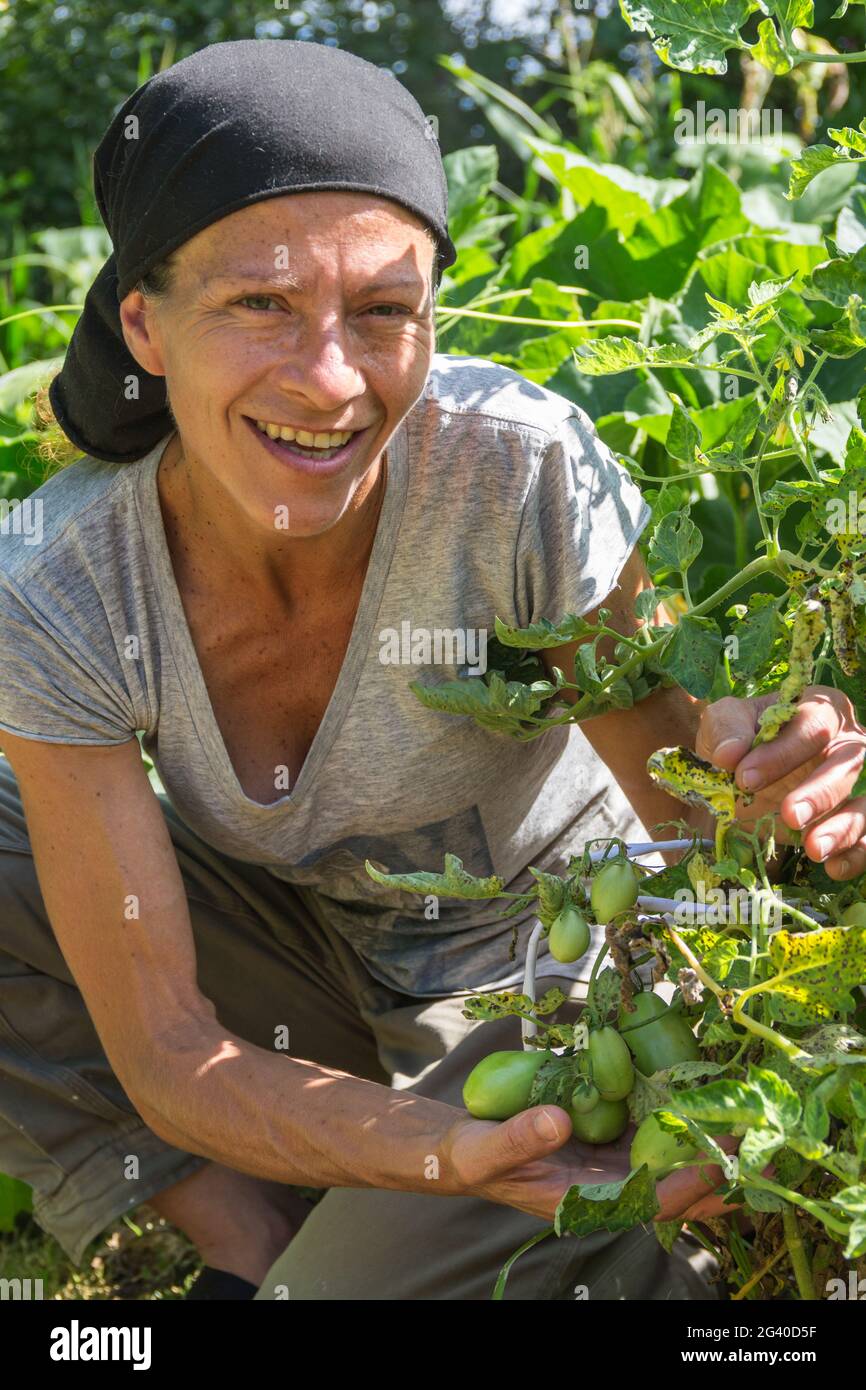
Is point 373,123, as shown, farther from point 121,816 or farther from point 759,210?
point 759,210

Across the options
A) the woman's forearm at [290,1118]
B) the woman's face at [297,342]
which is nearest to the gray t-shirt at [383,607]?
the woman's face at [297,342]

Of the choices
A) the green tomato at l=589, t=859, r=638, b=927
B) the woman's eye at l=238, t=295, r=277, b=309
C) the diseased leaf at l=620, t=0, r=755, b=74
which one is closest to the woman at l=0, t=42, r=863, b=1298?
the woman's eye at l=238, t=295, r=277, b=309

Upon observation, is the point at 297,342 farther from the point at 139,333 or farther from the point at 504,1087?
the point at 504,1087

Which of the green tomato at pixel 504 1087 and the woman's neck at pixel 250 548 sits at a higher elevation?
the woman's neck at pixel 250 548

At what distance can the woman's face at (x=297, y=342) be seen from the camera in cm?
122

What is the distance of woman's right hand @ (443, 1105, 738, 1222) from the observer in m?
1.09

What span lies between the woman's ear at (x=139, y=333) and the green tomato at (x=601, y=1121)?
2.24 ft

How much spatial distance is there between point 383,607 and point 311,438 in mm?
242

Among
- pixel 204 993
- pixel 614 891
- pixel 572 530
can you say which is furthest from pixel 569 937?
pixel 204 993

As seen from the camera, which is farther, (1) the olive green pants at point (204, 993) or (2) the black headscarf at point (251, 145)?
(1) the olive green pants at point (204, 993)

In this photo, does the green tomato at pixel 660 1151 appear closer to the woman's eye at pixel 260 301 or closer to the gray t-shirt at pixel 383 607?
the gray t-shirt at pixel 383 607

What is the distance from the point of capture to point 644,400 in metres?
2.01

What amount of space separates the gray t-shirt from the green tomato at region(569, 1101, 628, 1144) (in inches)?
17.5

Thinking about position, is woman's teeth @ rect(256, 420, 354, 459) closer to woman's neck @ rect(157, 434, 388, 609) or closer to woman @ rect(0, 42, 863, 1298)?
woman @ rect(0, 42, 863, 1298)
